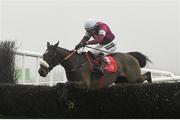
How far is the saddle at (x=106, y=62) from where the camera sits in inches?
365

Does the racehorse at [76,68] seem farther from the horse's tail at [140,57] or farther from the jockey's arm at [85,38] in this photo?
the horse's tail at [140,57]

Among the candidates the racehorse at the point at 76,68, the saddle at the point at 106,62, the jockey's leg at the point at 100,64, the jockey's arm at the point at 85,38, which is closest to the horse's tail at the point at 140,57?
the racehorse at the point at 76,68

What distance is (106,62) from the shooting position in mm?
9453

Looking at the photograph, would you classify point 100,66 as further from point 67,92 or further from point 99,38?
point 67,92

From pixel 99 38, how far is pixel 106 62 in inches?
21.9

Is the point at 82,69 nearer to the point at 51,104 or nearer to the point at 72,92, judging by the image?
the point at 72,92

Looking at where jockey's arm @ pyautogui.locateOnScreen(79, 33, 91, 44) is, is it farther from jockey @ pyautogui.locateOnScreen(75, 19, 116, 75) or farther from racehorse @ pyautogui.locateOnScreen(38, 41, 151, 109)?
racehorse @ pyautogui.locateOnScreen(38, 41, 151, 109)

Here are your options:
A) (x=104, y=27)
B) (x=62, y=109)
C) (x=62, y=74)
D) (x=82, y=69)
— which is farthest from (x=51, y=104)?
(x=62, y=74)

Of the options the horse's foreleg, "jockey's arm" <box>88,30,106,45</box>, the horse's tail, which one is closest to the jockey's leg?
"jockey's arm" <box>88,30,106,45</box>

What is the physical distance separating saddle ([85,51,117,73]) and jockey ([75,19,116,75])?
8 centimetres

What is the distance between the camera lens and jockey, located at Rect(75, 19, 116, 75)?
922 cm

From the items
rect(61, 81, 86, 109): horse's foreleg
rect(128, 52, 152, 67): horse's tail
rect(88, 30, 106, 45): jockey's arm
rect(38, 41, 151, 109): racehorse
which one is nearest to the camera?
rect(61, 81, 86, 109): horse's foreleg

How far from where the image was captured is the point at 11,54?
1191 centimetres

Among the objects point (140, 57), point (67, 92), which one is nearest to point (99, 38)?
point (67, 92)
